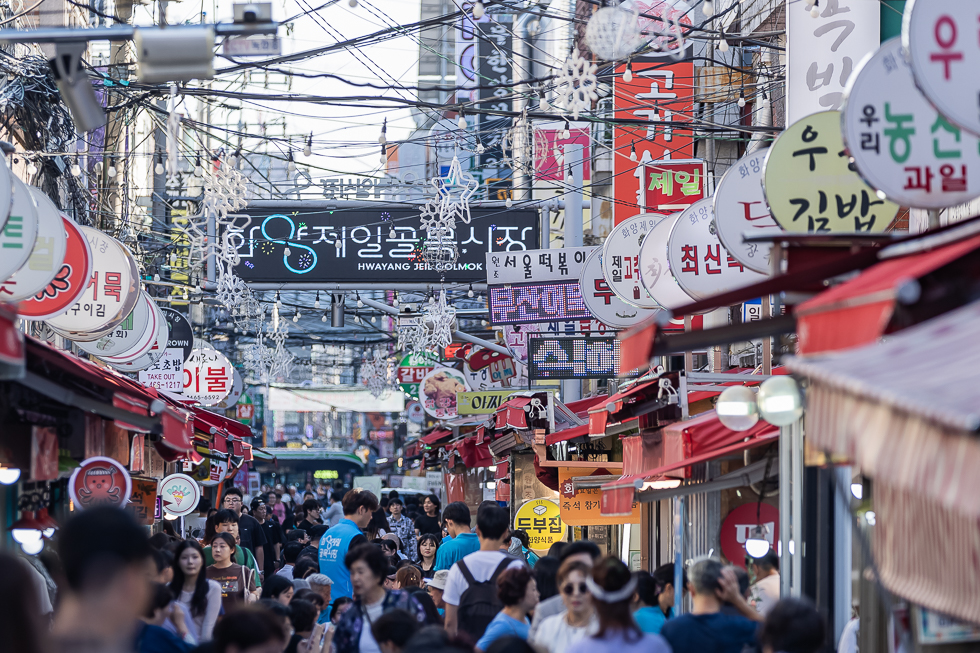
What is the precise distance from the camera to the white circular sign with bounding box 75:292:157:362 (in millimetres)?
14430

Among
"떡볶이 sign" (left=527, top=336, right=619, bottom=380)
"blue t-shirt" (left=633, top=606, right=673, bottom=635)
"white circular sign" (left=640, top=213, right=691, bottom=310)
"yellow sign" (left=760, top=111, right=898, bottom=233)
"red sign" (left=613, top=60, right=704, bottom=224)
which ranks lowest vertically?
"blue t-shirt" (left=633, top=606, right=673, bottom=635)

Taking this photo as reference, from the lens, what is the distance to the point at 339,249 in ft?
67.5

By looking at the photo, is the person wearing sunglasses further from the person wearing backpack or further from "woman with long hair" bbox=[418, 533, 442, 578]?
"woman with long hair" bbox=[418, 533, 442, 578]

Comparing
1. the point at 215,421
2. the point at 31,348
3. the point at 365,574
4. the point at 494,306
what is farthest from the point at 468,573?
the point at 215,421

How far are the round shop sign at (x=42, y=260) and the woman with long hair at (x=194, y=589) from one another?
2.50 m

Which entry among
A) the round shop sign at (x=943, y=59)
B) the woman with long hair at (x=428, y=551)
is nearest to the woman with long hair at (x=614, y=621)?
the round shop sign at (x=943, y=59)

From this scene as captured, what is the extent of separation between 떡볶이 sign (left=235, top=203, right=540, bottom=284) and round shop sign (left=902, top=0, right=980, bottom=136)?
1483 cm

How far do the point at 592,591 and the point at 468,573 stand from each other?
8.45ft

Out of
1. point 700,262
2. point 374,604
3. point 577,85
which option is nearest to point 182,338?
point 577,85

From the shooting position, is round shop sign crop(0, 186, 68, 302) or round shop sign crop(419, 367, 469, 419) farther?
round shop sign crop(419, 367, 469, 419)

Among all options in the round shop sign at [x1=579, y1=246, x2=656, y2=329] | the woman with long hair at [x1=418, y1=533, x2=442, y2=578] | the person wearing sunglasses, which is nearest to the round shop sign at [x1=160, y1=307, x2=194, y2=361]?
the woman with long hair at [x1=418, y1=533, x2=442, y2=578]

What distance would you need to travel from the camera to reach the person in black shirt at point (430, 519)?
19.5 meters

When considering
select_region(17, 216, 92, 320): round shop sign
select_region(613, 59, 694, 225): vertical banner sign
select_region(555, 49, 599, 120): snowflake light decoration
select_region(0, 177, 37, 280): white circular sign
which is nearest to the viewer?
select_region(0, 177, 37, 280): white circular sign

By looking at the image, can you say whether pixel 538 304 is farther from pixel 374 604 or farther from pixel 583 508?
pixel 374 604
